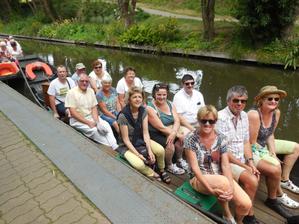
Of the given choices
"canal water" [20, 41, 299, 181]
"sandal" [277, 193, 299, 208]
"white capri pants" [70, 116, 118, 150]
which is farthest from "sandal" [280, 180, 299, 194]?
"canal water" [20, 41, 299, 181]

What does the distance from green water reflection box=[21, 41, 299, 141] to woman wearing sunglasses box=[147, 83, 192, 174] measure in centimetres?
375

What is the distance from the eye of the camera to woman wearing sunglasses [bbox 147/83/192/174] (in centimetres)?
466

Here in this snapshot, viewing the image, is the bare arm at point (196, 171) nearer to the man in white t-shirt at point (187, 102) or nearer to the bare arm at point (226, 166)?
the bare arm at point (226, 166)

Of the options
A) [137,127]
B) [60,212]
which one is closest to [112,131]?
[137,127]

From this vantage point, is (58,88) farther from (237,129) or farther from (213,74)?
(213,74)

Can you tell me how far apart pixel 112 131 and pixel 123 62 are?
1269cm

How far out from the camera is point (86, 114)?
5.57 metres

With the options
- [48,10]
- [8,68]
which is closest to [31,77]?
[8,68]

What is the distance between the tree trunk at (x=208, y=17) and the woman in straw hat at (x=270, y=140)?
13175 mm

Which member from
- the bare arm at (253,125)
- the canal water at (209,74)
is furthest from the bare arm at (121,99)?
the canal water at (209,74)

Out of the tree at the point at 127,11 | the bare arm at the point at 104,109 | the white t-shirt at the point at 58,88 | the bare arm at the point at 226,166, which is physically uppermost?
the bare arm at the point at 226,166

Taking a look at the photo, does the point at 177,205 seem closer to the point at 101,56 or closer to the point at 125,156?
the point at 125,156

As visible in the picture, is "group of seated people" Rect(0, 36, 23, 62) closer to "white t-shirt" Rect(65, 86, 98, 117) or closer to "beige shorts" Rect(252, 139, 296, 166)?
→ "white t-shirt" Rect(65, 86, 98, 117)

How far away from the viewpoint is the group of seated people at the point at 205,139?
11.3 ft
